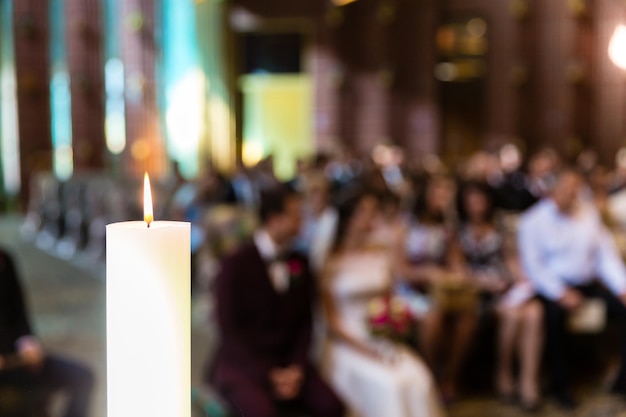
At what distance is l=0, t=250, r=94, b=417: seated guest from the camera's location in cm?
319

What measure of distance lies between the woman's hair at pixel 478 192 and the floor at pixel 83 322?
1.23 meters

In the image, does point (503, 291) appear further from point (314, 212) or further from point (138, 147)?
point (138, 147)

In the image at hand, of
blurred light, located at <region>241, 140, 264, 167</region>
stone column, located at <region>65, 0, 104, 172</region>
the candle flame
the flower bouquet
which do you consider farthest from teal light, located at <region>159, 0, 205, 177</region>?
the candle flame

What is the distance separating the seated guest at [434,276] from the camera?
532cm

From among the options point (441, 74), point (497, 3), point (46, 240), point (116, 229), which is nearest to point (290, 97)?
point (441, 74)

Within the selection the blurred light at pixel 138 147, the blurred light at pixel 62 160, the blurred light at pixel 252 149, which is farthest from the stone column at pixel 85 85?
the blurred light at pixel 252 149

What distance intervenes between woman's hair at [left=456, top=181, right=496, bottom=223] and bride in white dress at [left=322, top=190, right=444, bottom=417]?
1055 millimetres

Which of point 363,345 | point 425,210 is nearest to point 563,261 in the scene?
point 425,210

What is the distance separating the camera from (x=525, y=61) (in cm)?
1684

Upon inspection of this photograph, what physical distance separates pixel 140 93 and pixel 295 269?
1171cm

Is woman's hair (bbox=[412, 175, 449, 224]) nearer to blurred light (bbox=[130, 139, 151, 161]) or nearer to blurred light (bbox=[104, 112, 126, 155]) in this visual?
blurred light (bbox=[130, 139, 151, 161])

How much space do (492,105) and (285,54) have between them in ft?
15.4

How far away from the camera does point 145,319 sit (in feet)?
1.93

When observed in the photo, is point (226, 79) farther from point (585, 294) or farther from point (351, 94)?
point (585, 294)
